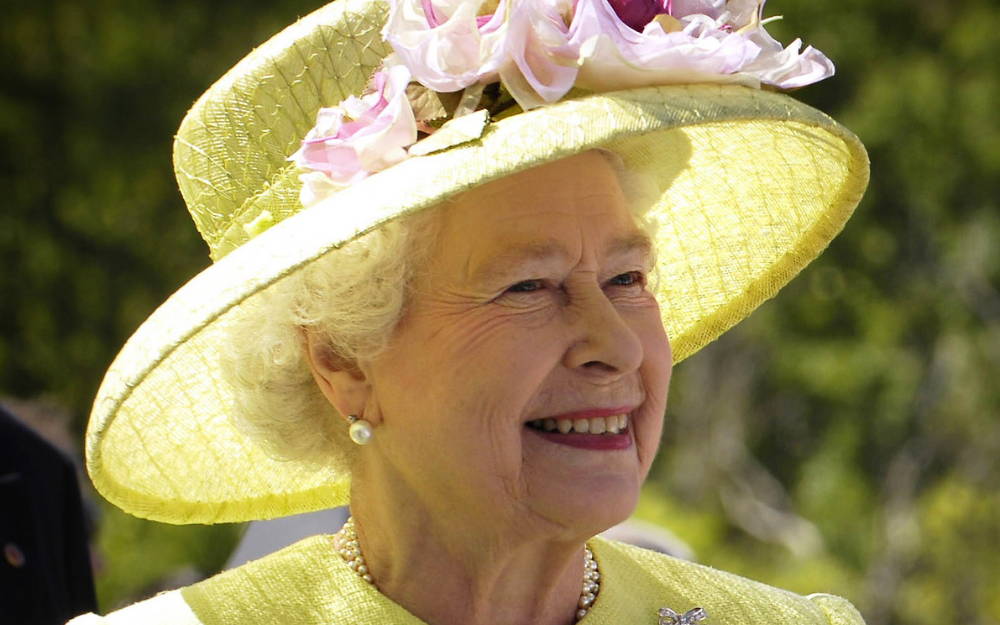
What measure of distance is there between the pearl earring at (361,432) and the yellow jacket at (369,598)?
26 centimetres

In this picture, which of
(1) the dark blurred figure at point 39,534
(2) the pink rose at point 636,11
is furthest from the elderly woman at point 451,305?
(1) the dark blurred figure at point 39,534

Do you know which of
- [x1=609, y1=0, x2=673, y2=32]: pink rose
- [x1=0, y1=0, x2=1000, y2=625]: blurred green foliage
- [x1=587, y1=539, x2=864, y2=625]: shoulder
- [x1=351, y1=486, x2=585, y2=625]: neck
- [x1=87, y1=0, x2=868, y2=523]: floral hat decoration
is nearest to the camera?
[x1=87, y1=0, x2=868, y2=523]: floral hat decoration

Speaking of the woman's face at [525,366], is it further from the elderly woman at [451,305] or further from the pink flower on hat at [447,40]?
the pink flower on hat at [447,40]

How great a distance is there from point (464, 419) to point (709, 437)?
1066 centimetres

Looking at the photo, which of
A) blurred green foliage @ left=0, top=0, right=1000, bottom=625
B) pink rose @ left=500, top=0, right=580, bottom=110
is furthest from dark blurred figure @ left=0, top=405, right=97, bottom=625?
blurred green foliage @ left=0, top=0, right=1000, bottom=625

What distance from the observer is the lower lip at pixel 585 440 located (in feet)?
6.70

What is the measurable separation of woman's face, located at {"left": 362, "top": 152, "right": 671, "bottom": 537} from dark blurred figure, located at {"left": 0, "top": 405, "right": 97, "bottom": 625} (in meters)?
1.23

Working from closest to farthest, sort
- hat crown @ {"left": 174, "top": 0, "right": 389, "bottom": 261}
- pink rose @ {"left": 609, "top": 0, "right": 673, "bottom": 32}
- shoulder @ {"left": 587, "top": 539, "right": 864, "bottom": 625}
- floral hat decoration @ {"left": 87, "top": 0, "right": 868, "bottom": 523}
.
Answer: floral hat decoration @ {"left": 87, "top": 0, "right": 868, "bottom": 523} → pink rose @ {"left": 609, "top": 0, "right": 673, "bottom": 32} → hat crown @ {"left": 174, "top": 0, "right": 389, "bottom": 261} → shoulder @ {"left": 587, "top": 539, "right": 864, "bottom": 625}

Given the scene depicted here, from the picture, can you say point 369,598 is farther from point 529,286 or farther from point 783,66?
point 783,66

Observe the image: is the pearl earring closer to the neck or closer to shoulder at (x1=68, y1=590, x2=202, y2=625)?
the neck

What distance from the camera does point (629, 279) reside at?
2.22m

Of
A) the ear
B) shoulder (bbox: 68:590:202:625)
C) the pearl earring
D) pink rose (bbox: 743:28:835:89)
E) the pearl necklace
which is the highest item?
pink rose (bbox: 743:28:835:89)

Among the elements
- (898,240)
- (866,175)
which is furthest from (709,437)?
(866,175)

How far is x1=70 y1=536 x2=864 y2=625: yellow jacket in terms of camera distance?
7.29 feet
